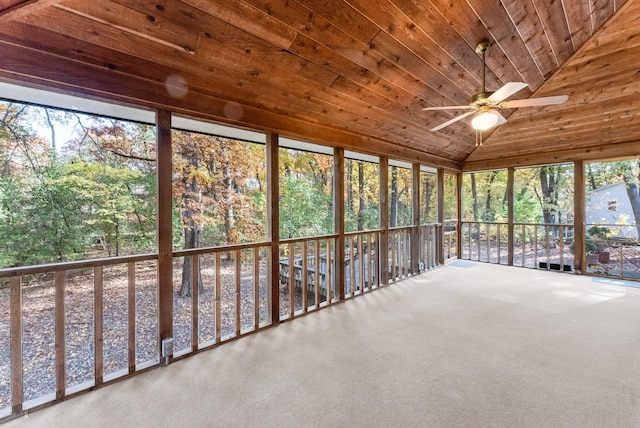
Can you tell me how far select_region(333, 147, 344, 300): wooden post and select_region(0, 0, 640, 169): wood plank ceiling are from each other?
0.26m

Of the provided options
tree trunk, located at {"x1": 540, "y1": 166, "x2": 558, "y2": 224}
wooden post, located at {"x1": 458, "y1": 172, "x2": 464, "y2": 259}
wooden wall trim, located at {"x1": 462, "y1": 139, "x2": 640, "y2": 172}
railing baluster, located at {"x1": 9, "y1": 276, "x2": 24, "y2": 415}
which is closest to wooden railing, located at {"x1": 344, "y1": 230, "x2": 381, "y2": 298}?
railing baluster, located at {"x1": 9, "y1": 276, "x2": 24, "y2": 415}

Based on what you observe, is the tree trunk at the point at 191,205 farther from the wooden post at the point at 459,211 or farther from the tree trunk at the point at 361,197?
the wooden post at the point at 459,211

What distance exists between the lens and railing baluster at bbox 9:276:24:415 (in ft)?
5.54

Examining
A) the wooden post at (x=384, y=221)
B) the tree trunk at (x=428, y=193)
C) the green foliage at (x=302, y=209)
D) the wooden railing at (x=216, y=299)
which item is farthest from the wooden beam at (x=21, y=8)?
the tree trunk at (x=428, y=193)

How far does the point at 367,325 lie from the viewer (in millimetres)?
2955

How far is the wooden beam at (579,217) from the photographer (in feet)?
16.3

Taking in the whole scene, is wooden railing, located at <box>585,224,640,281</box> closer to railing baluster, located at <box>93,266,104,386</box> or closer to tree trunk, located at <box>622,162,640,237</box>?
tree trunk, located at <box>622,162,640,237</box>

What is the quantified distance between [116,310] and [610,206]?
37.7ft

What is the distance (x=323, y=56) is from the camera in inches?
94.1

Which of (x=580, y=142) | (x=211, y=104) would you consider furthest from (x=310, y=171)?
(x=580, y=142)

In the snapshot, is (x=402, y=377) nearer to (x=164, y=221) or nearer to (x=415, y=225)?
(x=164, y=221)

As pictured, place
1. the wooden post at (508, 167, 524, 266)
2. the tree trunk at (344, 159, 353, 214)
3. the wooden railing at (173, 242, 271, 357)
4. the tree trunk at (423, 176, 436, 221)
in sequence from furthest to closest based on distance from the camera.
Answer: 1. the tree trunk at (423, 176, 436, 221)
2. the tree trunk at (344, 159, 353, 214)
3. the wooden post at (508, 167, 524, 266)
4. the wooden railing at (173, 242, 271, 357)

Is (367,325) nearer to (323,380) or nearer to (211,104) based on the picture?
(323,380)

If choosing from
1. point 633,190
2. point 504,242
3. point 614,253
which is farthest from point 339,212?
point 633,190
